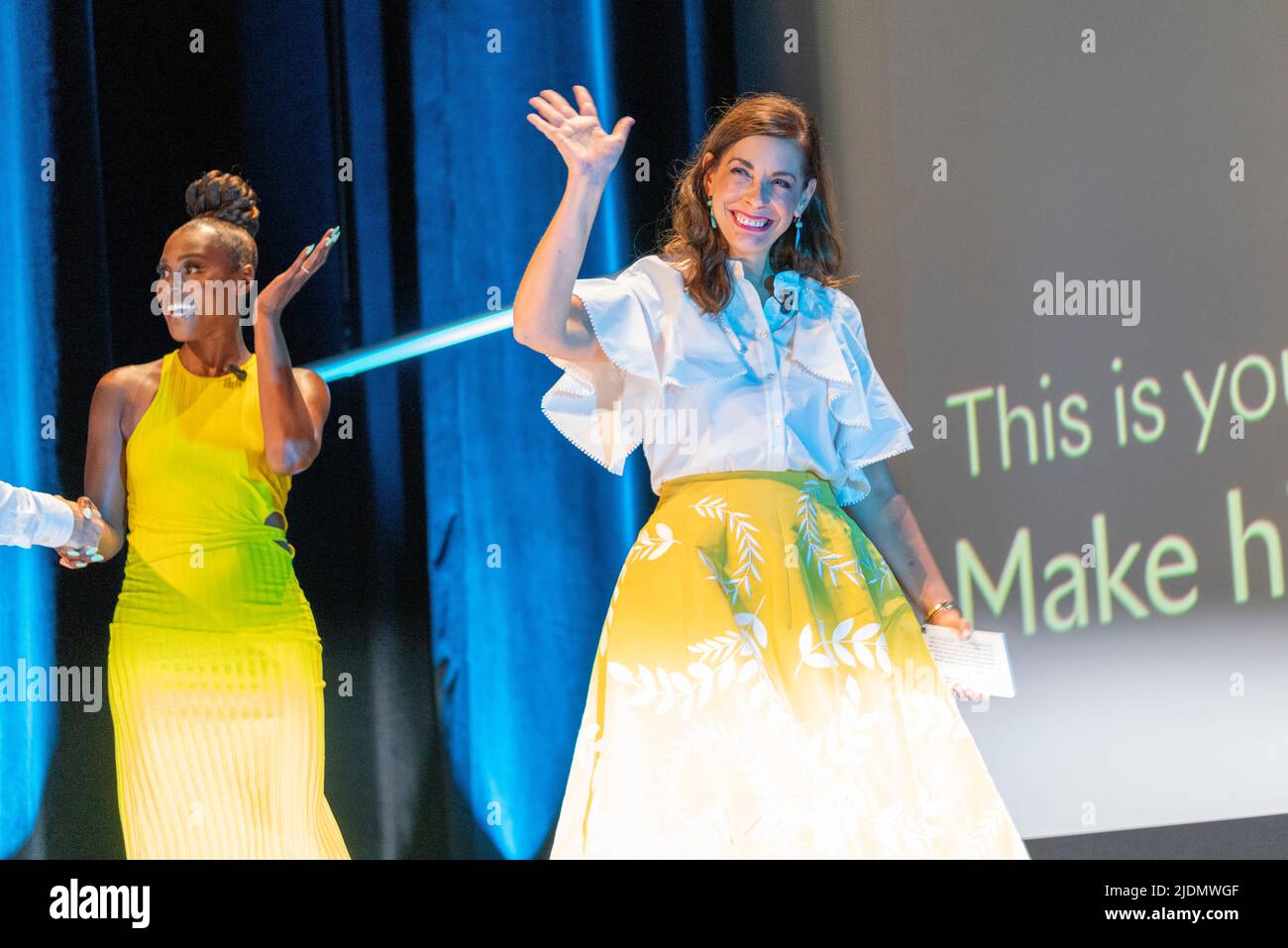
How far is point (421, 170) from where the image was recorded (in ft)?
12.4

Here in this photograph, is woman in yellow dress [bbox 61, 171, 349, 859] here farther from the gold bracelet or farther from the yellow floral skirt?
the gold bracelet

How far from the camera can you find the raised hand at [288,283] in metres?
3.36

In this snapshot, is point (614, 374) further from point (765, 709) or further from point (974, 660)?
point (974, 660)

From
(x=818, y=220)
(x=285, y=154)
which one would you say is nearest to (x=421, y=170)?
(x=285, y=154)

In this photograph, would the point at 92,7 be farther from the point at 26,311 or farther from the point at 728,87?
the point at 728,87

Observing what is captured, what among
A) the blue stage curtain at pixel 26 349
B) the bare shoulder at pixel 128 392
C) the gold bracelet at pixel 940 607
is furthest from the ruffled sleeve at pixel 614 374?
the blue stage curtain at pixel 26 349

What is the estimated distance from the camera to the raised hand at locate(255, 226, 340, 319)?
3.36m

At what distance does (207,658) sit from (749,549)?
4.45 feet

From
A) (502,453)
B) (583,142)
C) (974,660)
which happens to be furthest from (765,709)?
(502,453)

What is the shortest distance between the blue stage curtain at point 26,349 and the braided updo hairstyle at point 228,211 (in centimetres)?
39

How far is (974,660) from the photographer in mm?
2904

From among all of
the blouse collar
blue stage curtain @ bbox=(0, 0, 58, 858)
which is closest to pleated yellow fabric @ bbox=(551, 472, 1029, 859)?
the blouse collar

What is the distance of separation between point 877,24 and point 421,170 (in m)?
1.29

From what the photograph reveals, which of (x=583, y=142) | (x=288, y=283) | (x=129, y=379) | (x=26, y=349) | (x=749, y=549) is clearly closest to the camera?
(x=583, y=142)
